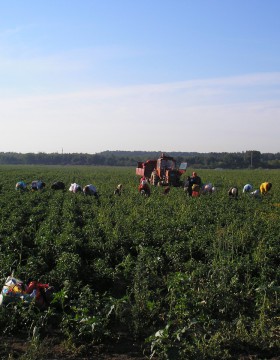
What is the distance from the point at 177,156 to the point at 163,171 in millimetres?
82779

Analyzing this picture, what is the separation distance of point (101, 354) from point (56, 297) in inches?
44.7

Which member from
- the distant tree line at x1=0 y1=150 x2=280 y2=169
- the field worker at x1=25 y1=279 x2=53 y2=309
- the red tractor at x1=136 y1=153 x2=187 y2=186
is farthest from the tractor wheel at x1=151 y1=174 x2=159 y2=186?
the distant tree line at x1=0 y1=150 x2=280 y2=169

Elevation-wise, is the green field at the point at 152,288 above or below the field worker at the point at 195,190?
below

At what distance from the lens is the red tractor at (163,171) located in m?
24.6

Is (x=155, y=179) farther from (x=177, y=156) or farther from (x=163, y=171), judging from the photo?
(x=177, y=156)

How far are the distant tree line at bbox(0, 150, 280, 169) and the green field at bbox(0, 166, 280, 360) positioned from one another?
82.1 metres

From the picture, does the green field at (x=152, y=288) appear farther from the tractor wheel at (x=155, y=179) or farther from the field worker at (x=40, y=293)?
the tractor wheel at (x=155, y=179)

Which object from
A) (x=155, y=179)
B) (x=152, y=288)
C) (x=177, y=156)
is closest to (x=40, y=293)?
(x=152, y=288)

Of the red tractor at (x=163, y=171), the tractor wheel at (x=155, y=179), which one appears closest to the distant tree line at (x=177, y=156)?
the red tractor at (x=163, y=171)

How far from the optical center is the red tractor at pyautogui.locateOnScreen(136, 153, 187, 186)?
24.6 meters

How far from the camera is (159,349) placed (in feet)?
16.4

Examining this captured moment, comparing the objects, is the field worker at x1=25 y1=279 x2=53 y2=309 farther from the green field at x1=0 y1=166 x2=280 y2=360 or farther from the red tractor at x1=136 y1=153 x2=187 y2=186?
the red tractor at x1=136 y1=153 x2=187 y2=186

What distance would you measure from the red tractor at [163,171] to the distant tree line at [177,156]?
211 ft

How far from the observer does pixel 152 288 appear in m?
7.28
